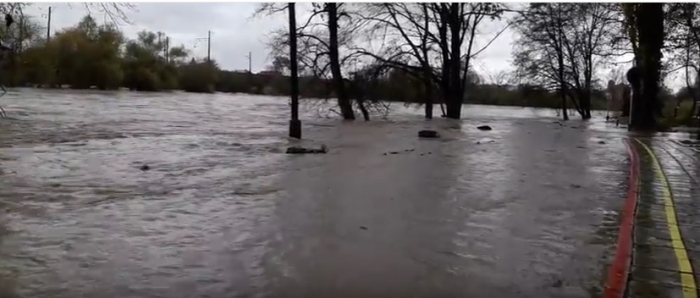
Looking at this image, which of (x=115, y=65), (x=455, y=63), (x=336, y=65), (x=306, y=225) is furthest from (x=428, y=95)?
(x=115, y=65)

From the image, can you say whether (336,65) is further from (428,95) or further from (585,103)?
(585,103)

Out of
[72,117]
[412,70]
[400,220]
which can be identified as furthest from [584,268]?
[412,70]

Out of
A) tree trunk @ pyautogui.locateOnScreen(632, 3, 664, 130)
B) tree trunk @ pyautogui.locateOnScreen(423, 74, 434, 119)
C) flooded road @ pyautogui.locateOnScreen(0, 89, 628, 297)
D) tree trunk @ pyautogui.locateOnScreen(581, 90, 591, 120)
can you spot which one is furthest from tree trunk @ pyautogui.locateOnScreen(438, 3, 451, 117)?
flooded road @ pyautogui.locateOnScreen(0, 89, 628, 297)

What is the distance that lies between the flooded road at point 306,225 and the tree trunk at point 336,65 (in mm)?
18545

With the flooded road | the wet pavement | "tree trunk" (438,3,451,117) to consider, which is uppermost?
"tree trunk" (438,3,451,117)

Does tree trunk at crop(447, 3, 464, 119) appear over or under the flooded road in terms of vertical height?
over

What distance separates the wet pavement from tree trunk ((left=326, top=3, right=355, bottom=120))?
22.5 metres

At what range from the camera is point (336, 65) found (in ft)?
109

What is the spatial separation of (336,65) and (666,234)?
27.6 metres

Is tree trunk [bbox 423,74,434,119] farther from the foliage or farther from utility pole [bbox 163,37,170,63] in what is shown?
utility pole [bbox 163,37,170,63]

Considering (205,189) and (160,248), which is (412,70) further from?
(160,248)

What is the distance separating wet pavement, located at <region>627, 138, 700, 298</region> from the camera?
480cm

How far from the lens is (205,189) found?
10.0 m

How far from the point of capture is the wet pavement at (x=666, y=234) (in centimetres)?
480
